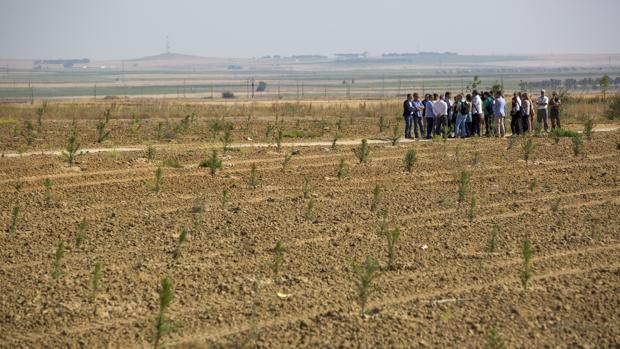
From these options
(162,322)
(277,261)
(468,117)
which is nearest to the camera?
(162,322)

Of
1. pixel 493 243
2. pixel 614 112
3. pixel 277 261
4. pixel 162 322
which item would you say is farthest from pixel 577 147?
pixel 162 322

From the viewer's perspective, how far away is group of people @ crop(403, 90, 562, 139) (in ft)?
81.4

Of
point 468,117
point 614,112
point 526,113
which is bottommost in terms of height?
point 614,112

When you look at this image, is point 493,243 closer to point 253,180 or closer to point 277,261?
point 277,261

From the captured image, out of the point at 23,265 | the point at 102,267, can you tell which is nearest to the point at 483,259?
the point at 102,267

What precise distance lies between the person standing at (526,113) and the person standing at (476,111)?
1.03 metres

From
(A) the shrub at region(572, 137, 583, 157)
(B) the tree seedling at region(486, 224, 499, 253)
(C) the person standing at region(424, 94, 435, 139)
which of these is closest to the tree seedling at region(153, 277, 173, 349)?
(B) the tree seedling at region(486, 224, 499, 253)

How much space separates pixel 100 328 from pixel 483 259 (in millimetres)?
4581

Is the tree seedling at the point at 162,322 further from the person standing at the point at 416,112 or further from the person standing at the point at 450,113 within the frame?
the person standing at the point at 450,113

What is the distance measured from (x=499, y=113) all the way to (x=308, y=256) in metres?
14.1

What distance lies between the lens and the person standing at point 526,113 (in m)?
25.1

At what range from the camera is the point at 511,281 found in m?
10.8

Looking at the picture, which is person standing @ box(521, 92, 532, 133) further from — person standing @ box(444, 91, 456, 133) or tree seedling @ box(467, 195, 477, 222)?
tree seedling @ box(467, 195, 477, 222)

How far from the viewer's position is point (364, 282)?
9695 mm
